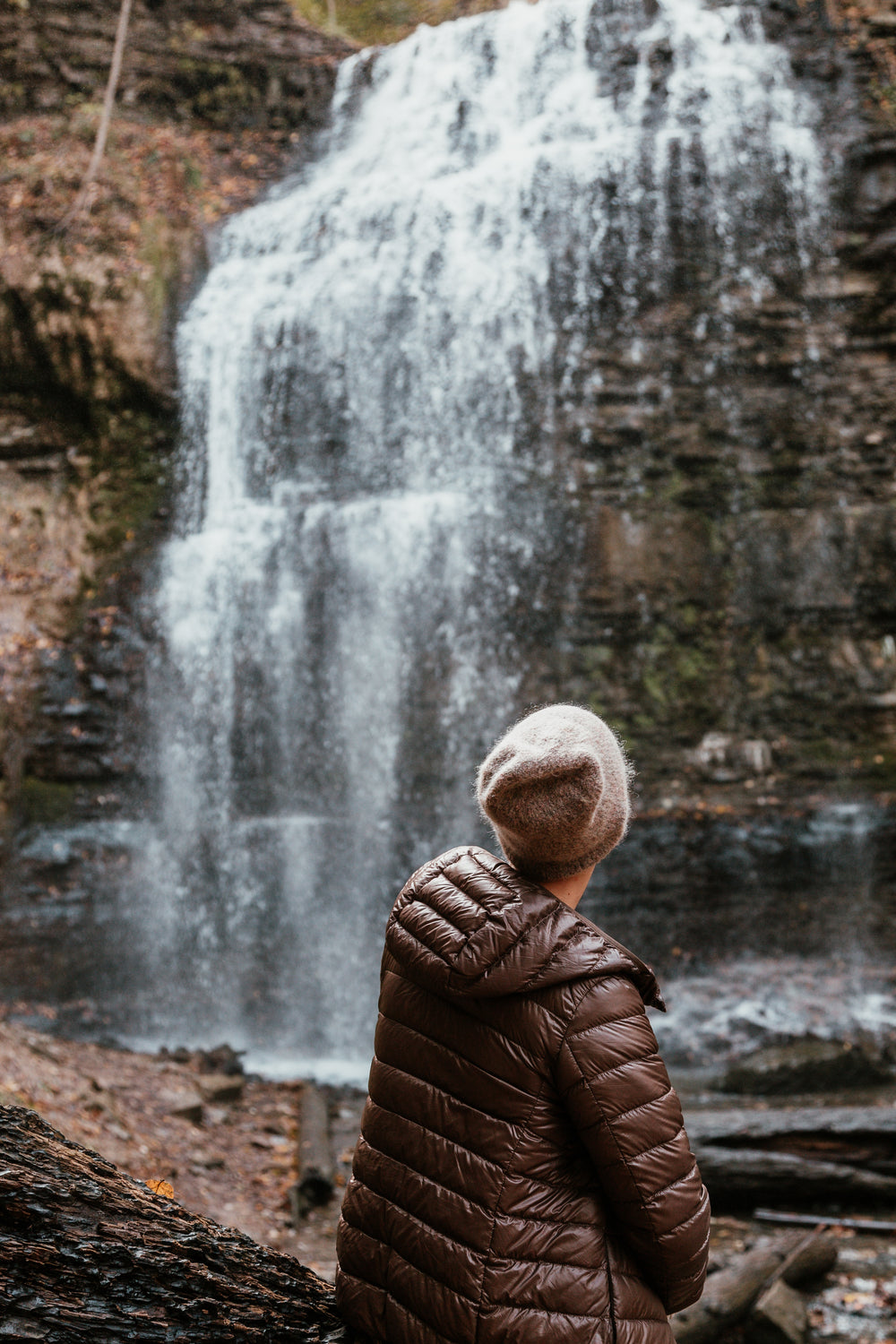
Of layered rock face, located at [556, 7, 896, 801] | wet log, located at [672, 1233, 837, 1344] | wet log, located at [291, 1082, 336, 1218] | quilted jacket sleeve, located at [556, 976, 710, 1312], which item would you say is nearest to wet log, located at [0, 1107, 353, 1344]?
quilted jacket sleeve, located at [556, 976, 710, 1312]

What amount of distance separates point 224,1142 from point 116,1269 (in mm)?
4666

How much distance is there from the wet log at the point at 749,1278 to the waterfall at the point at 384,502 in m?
4.98

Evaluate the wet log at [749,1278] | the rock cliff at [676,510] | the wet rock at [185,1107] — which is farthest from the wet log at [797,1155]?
the rock cliff at [676,510]

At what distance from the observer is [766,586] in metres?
9.45

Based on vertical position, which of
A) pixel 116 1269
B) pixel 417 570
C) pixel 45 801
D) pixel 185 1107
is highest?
pixel 417 570

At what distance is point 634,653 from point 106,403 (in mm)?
6062

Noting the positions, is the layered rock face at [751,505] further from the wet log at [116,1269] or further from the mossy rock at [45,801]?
the wet log at [116,1269]

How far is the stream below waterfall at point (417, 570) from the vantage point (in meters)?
8.89

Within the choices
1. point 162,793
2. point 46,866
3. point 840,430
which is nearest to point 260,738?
point 162,793

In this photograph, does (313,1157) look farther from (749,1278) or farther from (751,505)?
(751,505)

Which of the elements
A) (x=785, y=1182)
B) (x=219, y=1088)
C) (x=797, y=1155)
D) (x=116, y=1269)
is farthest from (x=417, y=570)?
(x=116, y=1269)

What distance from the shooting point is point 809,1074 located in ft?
22.2

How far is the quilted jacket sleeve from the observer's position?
134 cm

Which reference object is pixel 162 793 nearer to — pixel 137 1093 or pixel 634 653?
pixel 137 1093
